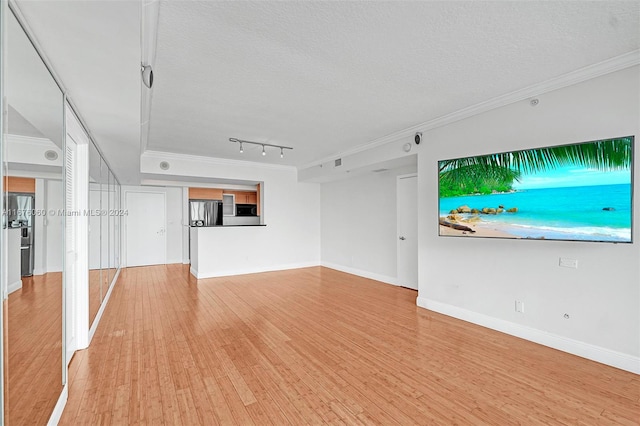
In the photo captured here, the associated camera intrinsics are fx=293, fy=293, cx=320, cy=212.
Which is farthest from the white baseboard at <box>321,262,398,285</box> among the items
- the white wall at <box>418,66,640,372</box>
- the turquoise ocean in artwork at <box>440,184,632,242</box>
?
the turquoise ocean in artwork at <box>440,184,632,242</box>

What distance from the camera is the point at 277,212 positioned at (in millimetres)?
7117

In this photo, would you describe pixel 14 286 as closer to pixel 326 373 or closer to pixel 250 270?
pixel 326 373

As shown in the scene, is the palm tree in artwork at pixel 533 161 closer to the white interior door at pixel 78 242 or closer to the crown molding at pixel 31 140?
the crown molding at pixel 31 140

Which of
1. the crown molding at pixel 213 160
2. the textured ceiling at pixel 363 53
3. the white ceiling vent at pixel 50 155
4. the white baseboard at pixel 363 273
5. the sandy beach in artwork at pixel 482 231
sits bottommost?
the white baseboard at pixel 363 273

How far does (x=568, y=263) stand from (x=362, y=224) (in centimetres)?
388

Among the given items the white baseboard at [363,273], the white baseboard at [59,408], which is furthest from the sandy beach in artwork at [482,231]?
the white baseboard at [59,408]

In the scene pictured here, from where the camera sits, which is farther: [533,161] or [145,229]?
[145,229]

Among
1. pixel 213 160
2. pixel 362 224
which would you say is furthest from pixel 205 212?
pixel 362 224

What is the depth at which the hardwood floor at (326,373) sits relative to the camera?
6.42 ft

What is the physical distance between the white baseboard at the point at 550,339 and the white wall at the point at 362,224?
1.89 meters

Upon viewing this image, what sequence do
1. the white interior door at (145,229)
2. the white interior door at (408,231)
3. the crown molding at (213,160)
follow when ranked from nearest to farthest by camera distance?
1. the white interior door at (408,231)
2. the crown molding at (213,160)
3. the white interior door at (145,229)

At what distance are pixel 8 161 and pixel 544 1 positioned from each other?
2.98m

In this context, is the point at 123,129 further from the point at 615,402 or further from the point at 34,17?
the point at 615,402

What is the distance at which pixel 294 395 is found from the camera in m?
2.16
